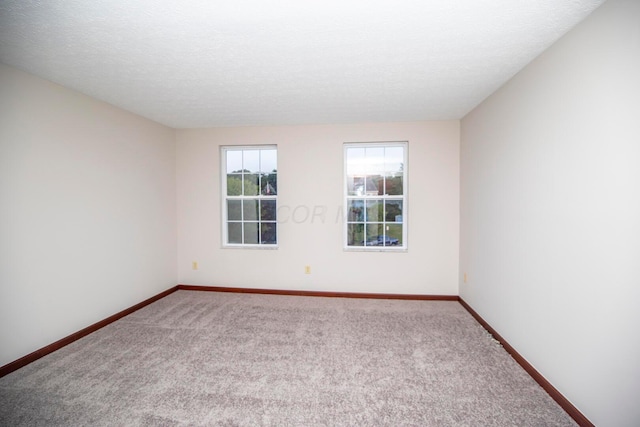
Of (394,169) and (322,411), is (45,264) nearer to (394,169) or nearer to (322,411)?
(322,411)

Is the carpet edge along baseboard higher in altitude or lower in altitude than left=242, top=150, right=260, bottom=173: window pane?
lower

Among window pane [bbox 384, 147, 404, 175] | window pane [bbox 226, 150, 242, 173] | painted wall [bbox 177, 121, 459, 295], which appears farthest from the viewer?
window pane [bbox 226, 150, 242, 173]

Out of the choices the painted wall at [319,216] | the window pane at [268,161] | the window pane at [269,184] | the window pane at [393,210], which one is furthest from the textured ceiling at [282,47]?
the window pane at [393,210]

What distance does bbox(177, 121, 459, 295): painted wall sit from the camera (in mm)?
3631

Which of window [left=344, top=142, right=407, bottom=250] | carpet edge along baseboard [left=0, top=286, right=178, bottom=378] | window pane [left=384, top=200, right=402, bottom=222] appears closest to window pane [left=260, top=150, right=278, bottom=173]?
window [left=344, top=142, right=407, bottom=250]

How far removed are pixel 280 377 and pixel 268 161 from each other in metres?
2.86

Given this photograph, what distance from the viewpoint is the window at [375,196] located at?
12.3 ft

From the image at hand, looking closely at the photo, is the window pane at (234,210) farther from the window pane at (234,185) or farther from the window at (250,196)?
the window pane at (234,185)

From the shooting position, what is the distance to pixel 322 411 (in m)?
1.69

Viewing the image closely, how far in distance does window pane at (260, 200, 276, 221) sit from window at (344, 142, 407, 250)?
3.60ft

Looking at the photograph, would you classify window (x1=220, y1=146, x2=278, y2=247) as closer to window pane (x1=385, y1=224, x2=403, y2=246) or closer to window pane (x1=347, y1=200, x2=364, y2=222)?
window pane (x1=347, y1=200, x2=364, y2=222)

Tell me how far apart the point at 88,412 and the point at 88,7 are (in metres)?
2.45

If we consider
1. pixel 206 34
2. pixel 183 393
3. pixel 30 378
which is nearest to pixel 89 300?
pixel 30 378

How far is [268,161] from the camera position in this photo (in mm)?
3963
